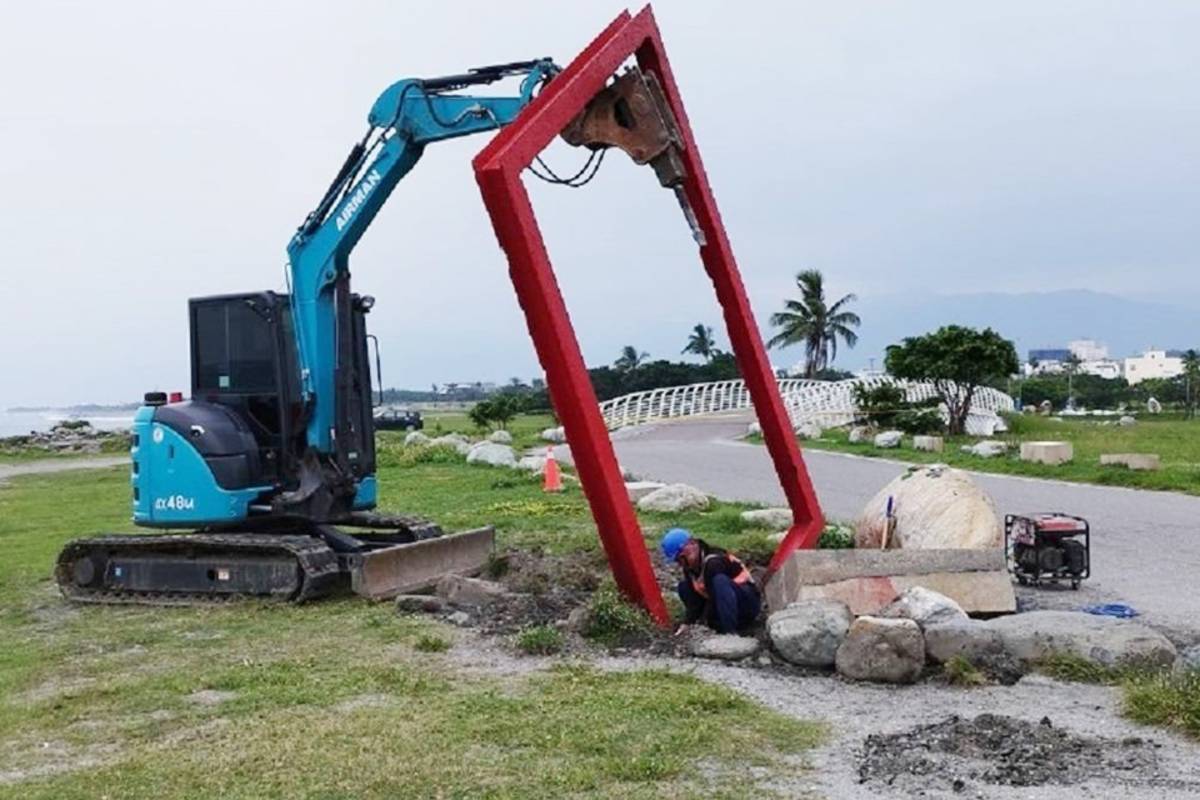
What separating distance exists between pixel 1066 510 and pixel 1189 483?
390cm

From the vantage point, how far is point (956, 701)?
310 inches

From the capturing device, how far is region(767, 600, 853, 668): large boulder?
8727mm

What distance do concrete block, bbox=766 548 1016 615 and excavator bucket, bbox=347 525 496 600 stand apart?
3777 millimetres

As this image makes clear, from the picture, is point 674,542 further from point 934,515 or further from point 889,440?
point 889,440

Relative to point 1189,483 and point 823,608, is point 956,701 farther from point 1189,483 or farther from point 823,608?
point 1189,483

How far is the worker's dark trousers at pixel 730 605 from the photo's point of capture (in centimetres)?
974

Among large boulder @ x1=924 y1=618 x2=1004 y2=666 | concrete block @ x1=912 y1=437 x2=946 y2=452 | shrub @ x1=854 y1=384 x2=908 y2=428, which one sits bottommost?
large boulder @ x1=924 y1=618 x2=1004 y2=666

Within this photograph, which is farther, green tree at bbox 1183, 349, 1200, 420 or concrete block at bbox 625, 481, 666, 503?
green tree at bbox 1183, 349, 1200, 420

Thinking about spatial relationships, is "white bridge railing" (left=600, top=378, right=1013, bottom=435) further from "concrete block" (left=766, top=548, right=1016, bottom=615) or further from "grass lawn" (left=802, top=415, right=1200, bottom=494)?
"concrete block" (left=766, top=548, right=1016, bottom=615)

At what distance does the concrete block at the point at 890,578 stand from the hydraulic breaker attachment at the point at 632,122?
11.9 feet

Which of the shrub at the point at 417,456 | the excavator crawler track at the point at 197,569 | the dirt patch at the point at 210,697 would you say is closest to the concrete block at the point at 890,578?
the dirt patch at the point at 210,697

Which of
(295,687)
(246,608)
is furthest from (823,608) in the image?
(246,608)

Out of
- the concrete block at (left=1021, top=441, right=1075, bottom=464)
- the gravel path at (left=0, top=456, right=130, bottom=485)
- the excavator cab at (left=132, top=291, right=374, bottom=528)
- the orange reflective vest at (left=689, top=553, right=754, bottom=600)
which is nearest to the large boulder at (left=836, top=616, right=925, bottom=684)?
the orange reflective vest at (left=689, top=553, right=754, bottom=600)

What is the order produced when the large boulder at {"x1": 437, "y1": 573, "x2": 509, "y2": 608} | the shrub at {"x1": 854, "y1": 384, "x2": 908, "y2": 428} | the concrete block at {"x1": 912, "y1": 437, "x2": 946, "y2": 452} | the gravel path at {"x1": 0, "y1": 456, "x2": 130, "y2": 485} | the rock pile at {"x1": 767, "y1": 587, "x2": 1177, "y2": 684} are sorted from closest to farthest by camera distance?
the rock pile at {"x1": 767, "y1": 587, "x2": 1177, "y2": 684}, the large boulder at {"x1": 437, "y1": 573, "x2": 509, "y2": 608}, the concrete block at {"x1": 912, "y1": 437, "x2": 946, "y2": 452}, the gravel path at {"x1": 0, "y1": 456, "x2": 130, "y2": 485}, the shrub at {"x1": 854, "y1": 384, "x2": 908, "y2": 428}
